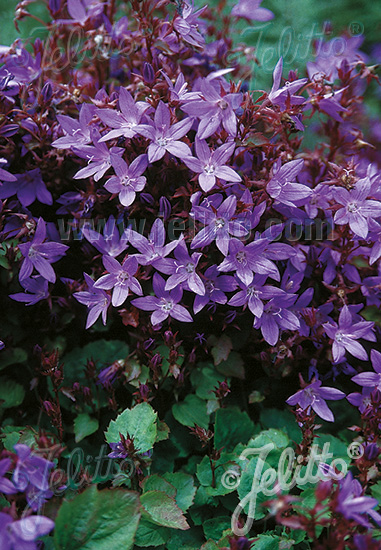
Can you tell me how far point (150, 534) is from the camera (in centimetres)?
→ 134

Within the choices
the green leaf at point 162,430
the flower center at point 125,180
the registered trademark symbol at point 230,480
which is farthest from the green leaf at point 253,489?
the flower center at point 125,180

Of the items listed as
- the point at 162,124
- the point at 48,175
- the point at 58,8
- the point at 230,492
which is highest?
the point at 58,8

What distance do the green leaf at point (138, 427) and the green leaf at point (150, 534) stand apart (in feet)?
0.60

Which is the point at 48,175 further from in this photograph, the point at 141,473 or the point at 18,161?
the point at 141,473

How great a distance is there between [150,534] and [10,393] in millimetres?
667

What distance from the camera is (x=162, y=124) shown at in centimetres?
147

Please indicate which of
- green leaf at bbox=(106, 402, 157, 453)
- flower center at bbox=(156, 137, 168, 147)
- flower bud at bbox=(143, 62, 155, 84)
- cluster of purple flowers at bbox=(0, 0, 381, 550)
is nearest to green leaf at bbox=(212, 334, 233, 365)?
cluster of purple flowers at bbox=(0, 0, 381, 550)

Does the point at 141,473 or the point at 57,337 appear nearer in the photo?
the point at 141,473

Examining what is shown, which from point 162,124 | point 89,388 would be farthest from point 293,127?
point 89,388

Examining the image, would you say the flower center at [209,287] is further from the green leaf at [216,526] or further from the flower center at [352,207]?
the green leaf at [216,526]

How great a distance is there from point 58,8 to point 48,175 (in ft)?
2.50

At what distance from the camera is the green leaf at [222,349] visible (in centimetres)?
159

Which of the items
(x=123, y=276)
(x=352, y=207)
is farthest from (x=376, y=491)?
(x=123, y=276)

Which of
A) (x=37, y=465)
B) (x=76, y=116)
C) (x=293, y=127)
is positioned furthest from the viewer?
(x=76, y=116)
